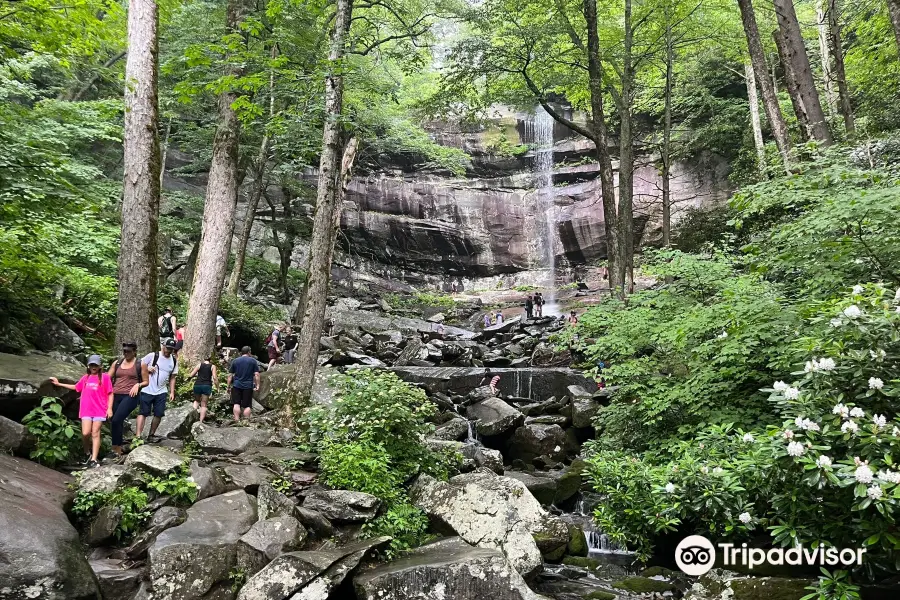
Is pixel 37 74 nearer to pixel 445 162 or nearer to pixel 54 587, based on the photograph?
pixel 445 162

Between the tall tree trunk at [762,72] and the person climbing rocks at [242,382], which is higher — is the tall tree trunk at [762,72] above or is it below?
above

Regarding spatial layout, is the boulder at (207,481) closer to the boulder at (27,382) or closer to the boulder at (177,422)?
the boulder at (177,422)

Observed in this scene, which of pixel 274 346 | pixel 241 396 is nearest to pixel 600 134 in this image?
pixel 274 346

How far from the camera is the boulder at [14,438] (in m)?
5.50

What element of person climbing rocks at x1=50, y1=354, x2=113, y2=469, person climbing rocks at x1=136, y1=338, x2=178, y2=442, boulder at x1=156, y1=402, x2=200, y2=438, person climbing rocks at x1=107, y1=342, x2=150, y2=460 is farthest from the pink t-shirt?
boulder at x1=156, y1=402, x2=200, y2=438

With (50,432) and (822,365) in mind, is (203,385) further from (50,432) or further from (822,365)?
(822,365)

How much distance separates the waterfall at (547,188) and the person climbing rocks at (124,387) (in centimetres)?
2757

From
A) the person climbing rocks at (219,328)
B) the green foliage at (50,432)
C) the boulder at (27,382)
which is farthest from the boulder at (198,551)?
the person climbing rocks at (219,328)

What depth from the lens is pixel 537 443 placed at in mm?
10828

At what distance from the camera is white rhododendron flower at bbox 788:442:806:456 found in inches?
145

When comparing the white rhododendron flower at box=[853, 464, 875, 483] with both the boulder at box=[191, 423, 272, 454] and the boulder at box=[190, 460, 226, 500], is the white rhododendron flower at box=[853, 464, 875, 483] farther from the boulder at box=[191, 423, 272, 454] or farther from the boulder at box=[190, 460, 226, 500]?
the boulder at box=[191, 423, 272, 454]

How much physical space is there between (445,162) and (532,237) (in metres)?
12.2

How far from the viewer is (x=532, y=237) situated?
34500mm

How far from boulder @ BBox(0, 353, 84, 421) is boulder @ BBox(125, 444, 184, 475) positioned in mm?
1440
